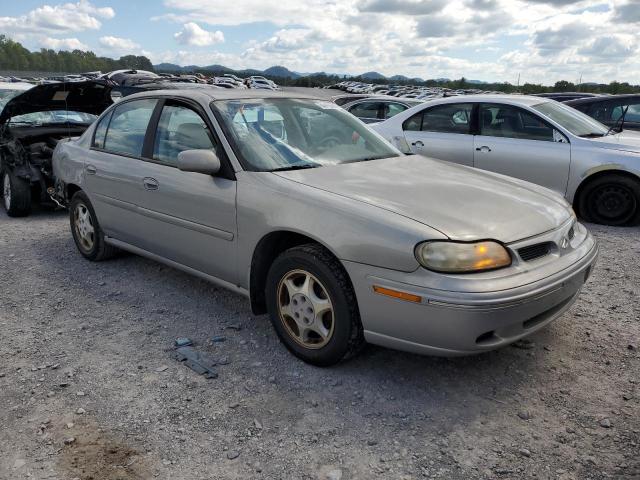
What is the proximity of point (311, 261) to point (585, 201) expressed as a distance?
4.85m

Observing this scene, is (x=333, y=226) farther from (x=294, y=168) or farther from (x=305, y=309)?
(x=294, y=168)

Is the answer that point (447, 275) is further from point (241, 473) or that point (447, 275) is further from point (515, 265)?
point (241, 473)

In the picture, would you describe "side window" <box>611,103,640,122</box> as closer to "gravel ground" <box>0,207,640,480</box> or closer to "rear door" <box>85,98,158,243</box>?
"gravel ground" <box>0,207,640,480</box>

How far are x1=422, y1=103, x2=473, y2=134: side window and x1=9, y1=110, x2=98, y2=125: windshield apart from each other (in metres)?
A: 4.60

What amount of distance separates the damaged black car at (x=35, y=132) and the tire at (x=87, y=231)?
1.62 metres

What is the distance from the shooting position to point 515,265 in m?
2.75

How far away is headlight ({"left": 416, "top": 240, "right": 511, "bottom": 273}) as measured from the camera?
2.63m

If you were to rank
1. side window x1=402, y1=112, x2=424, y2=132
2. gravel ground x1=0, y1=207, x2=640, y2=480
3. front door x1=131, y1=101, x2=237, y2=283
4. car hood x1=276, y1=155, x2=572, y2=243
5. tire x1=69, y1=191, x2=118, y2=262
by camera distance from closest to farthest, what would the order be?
gravel ground x1=0, y1=207, x2=640, y2=480 → car hood x1=276, y1=155, x2=572, y2=243 → front door x1=131, y1=101, x2=237, y2=283 → tire x1=69, y1=191, x2=118, y2=262 → side window x1=402, y1=112, x2=424, y2=132

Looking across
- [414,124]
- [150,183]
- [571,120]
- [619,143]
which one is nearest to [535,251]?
[150,183]

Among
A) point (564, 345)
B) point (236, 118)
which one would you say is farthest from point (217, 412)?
point (564, 345)

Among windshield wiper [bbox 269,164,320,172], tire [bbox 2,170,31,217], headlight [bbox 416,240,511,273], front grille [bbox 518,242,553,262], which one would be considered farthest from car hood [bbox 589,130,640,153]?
tire [bbox 2,170,31,217]

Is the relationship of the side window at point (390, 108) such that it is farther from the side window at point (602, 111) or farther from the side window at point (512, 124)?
the side window at point (512, 124)

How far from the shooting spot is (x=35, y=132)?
7.23 meters

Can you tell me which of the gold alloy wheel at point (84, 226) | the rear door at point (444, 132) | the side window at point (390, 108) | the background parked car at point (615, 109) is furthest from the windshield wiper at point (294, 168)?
the side window at point (390, 108)
